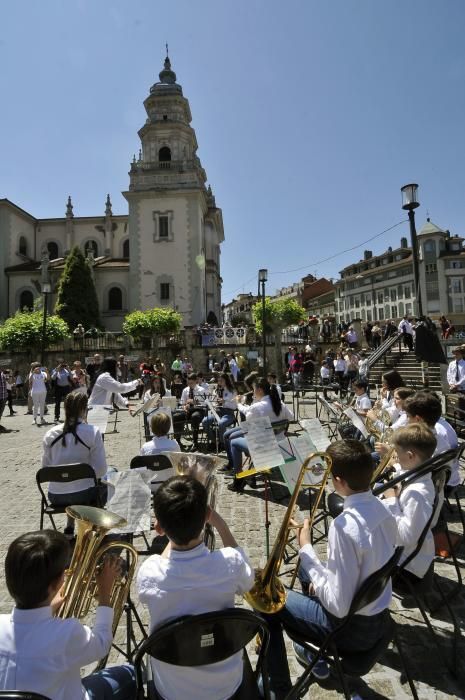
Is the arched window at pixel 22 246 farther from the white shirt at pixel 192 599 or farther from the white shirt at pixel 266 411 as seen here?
the white shirt at pixel 192 599

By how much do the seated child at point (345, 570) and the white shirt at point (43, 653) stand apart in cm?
123

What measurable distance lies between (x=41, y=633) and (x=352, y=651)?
1722 mm

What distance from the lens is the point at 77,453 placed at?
5016 millimetres

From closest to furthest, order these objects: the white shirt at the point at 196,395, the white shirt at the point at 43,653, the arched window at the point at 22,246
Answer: the white shirt at the point at 43,653, the white shirt at the point at 196,395, the arched window at the point at 22,246

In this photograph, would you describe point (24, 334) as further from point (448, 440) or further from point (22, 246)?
point (22, 246)

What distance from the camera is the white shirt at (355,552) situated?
2.31 meters

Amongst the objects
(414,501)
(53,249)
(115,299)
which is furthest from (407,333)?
(53,249)

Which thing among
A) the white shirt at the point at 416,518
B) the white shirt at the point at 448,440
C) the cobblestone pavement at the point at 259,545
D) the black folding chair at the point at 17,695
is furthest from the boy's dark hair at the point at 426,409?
the black folding chair at the point at 17,695

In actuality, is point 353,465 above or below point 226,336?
below

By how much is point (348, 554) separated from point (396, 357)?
2057 cm

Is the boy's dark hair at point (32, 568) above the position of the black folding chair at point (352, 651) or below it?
above

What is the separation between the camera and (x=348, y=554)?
7.57 ft

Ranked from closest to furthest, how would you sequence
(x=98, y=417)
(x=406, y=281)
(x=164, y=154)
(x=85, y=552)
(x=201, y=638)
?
(x=201, y=638) < (x=85, y=552) < (x=98, y=417) < (x=164, y=154) < (x=406, y=281)

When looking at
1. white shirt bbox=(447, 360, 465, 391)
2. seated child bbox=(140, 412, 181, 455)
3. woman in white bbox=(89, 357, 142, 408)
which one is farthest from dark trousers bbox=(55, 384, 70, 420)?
white shirt bbox=(447, 360, 465, 391)
